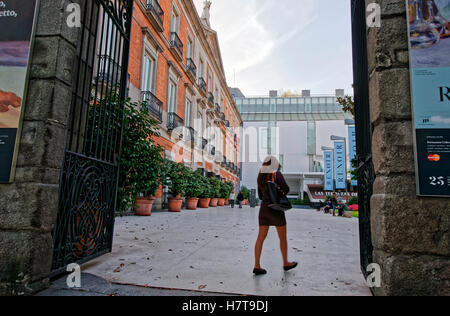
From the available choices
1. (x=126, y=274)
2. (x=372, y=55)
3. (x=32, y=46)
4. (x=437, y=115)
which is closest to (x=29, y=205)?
(x=126, y=274)

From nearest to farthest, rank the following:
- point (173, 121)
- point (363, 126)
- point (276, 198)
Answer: point (276, 198), point (363, 126), point (173, 121)

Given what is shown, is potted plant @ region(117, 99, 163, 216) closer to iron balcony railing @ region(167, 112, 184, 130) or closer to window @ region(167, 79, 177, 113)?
iron balcony railing @ region(167, 112, 184, 130)

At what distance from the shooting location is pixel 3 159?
8.54 feet

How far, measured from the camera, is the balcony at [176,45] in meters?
15.4

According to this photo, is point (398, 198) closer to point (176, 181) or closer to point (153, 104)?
point (176, 181)

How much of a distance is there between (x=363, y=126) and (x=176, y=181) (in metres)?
9.81

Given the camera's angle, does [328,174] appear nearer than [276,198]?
No

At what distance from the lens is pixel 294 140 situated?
42625 millimetres

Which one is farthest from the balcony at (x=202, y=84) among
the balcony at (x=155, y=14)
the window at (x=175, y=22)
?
the balcony at (x=155, y=14)

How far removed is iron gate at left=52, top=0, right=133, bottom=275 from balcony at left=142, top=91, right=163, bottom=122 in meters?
8.17

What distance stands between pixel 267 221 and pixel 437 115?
198 centimetres

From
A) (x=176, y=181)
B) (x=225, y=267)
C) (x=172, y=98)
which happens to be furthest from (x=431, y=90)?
(x=172, y=98)

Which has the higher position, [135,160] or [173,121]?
[173,121]
